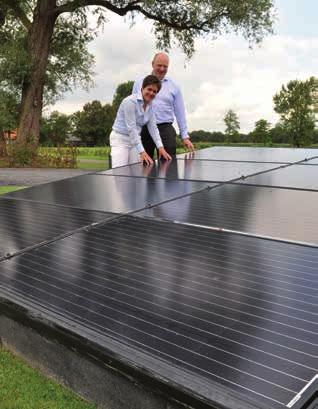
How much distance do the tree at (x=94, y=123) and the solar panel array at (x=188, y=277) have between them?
78716 millimetres

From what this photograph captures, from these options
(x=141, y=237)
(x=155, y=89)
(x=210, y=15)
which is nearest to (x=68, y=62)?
(x=210, y=15)

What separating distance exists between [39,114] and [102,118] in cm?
5831

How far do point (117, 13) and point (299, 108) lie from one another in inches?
1271

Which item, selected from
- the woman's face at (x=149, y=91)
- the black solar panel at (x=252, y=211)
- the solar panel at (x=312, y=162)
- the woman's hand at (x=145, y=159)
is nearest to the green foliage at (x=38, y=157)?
the woman's hand at (x=145, y=159)

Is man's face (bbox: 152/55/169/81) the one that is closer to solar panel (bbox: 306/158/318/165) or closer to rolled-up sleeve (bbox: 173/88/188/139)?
rolled-up sleeve (bbox: 173/88/188/139)

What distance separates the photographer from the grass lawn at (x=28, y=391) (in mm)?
2584

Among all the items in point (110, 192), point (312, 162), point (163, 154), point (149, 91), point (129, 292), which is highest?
point (149, 91)

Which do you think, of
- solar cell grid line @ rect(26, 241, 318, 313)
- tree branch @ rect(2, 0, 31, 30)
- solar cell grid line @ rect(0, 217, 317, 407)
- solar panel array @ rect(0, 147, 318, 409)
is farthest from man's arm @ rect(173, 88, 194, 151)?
tree branch @ rect(2, 0, 31, 30)

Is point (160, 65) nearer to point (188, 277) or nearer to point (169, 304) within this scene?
point (188, 277)

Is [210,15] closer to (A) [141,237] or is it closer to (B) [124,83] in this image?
(A) [141,237]

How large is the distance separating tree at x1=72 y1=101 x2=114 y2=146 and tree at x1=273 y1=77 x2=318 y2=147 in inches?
1420

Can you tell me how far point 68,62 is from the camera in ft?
90.7

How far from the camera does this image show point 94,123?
82.8 m

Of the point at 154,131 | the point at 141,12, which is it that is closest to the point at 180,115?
the point at 154,131
